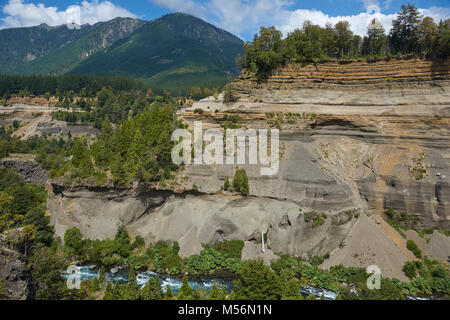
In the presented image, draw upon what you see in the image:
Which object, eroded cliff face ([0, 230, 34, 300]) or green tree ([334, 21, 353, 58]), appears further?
green tree ([334, 21, 353, 58])

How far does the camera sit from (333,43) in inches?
1678

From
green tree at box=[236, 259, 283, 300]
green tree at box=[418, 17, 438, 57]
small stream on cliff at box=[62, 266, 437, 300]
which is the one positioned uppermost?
green tree at box=[418, 17, 438, 57]

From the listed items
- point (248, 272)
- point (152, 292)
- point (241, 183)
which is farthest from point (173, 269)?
point (241, 183)

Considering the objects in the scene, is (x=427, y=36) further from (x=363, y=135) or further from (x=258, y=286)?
(x=258, y=286)

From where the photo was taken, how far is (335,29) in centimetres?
4312

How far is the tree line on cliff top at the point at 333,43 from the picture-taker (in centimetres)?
3803

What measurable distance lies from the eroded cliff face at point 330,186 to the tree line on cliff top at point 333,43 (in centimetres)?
338

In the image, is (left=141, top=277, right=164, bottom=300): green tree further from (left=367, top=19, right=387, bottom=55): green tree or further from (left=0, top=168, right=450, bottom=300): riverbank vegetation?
(left=367, top=19, right=387, bottom=55): green tree

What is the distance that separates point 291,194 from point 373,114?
15191 mm

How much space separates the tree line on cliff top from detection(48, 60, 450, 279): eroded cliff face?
11.1 feet

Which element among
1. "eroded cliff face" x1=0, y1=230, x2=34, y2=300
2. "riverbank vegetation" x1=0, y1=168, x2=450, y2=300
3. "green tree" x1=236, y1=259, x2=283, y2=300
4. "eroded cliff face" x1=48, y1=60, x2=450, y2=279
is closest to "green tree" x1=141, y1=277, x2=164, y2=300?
"riverbank vegetation" x1=0, y1=168, x2=450, y2=300

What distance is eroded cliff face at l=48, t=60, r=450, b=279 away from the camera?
31625 millimetres

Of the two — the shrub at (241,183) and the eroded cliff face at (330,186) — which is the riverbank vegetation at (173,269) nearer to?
the eroded cliff face at (330,186)
